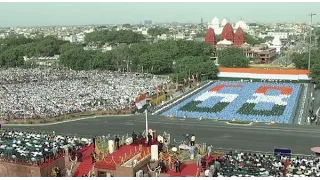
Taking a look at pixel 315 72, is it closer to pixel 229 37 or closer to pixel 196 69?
pixel 196 69

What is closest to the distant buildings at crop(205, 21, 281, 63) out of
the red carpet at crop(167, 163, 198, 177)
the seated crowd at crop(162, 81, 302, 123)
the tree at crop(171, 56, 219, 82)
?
the tree at crop(171, 56, 219, 82)

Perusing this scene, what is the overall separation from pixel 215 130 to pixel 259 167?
11.2 meters

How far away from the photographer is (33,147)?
69.6 feet

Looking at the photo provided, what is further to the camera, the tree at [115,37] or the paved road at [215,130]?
the tree at [115,37]

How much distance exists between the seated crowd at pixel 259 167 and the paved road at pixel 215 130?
4616mm

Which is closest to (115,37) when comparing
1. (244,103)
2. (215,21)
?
(215,21)

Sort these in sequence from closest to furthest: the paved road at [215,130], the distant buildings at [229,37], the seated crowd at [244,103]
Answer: the paved road at [215,130], the seated crowd at [244,103], the distant buildings at [229,37]

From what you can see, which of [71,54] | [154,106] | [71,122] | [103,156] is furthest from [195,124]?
[71,54]

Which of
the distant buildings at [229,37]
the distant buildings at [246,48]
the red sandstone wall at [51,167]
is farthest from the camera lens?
the distant buildings at [229,37]

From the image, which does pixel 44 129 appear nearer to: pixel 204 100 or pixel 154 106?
pixel 154 106

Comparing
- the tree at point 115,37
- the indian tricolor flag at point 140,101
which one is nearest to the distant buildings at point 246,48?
the tree at point 115,37

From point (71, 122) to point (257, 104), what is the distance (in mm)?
18313

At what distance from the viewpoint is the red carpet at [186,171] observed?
736 inches

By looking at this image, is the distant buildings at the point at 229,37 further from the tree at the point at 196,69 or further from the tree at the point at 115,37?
the tree at the point at 115,37
